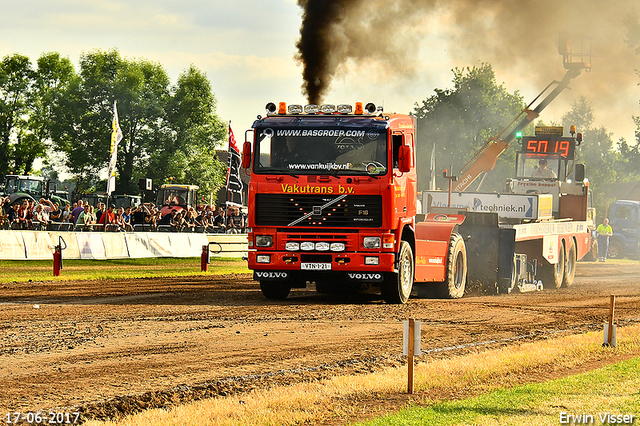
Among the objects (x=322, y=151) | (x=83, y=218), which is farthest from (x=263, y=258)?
(x=83, y=218)

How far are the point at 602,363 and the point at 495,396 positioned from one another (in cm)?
278

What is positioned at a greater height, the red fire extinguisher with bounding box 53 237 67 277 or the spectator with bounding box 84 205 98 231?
the spectator with bounding box 84 205 98 231

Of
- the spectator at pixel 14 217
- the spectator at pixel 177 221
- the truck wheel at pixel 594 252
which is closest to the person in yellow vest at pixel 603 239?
the truck wheel at pixel 594 252

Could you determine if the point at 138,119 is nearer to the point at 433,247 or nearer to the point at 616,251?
the point at 616,251

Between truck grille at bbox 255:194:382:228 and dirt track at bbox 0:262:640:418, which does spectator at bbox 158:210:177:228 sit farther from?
truck grille at bbox 255:194:382:228

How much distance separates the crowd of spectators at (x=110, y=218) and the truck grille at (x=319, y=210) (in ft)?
45.6

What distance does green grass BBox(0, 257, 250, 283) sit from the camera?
69.4 ft

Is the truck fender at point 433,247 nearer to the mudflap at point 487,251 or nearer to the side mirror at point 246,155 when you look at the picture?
the mudflap at point 487,251

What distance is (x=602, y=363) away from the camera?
9.72 metres

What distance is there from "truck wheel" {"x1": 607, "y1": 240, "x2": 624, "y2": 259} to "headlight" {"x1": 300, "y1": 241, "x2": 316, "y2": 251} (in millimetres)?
31326

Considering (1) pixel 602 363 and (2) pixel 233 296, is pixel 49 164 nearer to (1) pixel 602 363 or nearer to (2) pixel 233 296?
(2) pixel 233 296

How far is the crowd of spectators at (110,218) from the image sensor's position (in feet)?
89.4

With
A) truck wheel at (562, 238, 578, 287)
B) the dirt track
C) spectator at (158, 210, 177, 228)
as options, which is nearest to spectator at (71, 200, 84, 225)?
spectator at (158, 210, 177, 228)

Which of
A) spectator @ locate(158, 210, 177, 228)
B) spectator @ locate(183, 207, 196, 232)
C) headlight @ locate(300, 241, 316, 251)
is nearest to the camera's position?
headlight @ locate(300, 241, 316, 251)
